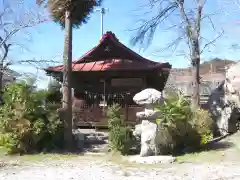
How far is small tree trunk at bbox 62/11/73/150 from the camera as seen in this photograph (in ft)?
44.9

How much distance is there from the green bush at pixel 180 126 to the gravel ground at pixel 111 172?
5.92 feet

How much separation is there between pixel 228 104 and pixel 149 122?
5714 millimetres

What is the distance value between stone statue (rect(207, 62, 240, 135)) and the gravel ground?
565cm

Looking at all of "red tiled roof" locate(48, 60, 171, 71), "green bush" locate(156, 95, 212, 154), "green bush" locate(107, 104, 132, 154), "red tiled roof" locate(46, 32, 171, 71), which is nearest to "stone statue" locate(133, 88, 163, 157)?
"green bush" locate(156, 95, 212, 154)

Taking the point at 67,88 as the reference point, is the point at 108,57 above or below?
above

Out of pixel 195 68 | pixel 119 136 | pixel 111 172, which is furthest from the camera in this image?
pixel 195 68

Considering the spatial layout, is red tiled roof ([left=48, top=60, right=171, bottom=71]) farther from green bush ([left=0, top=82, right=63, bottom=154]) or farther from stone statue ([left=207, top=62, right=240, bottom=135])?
green bush ([left=0, top=82, right=63, bottom=154])

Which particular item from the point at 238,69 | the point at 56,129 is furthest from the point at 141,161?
the point at 238,69

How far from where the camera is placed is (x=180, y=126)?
11977 mm

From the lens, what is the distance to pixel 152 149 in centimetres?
1136

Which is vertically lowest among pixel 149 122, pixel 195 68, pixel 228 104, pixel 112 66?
pixel 149 122

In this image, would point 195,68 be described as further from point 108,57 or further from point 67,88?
point 67,88

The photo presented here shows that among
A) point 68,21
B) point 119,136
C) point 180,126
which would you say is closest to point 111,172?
point 119,136

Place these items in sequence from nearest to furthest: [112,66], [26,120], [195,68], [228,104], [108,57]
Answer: [26,120] → [228,104] → [195,68] → [112,66] → [108,57]
